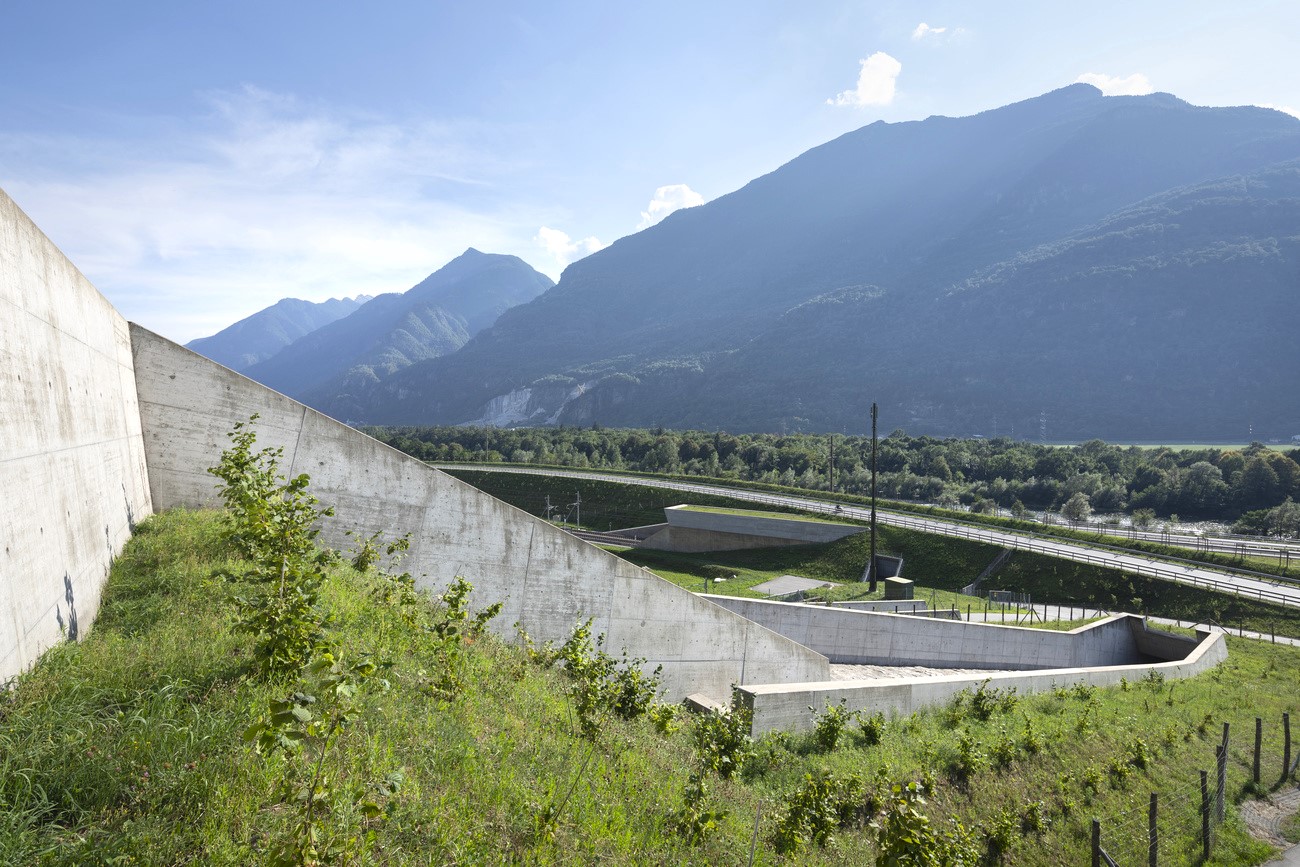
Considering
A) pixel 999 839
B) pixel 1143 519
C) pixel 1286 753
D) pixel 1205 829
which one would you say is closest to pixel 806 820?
pixel 999 839

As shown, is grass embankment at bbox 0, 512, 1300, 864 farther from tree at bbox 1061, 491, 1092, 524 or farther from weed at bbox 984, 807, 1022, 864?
tree at bbox 1061, 491, 1092, 524

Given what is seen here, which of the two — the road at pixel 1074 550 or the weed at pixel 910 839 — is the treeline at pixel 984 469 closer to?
the road at pixel 1074 550

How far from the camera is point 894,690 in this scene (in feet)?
42.9

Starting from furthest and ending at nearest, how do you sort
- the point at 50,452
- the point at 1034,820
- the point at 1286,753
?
1. the point at 1286,753
2. the point at 1034,820
3. the point at 50,452

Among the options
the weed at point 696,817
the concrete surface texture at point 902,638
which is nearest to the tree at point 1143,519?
the concrete surface texture at point 902,638

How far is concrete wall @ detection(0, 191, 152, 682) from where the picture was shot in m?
4.45

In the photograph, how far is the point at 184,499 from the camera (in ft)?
31.8

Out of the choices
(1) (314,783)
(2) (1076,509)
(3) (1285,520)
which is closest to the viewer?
(1) (314,783)

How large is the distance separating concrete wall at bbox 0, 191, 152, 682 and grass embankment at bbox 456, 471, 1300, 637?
72.7 feet

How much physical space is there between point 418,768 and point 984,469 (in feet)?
240

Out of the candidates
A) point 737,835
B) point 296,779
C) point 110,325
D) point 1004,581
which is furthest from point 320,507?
point 1004,581

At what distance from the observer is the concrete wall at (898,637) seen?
1959 cm

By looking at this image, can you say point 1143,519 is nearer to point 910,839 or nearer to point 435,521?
point 435,521

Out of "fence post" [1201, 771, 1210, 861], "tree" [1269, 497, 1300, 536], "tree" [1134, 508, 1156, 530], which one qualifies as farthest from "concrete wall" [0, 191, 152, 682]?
"tree" [1269, 497, 1300, 536]
